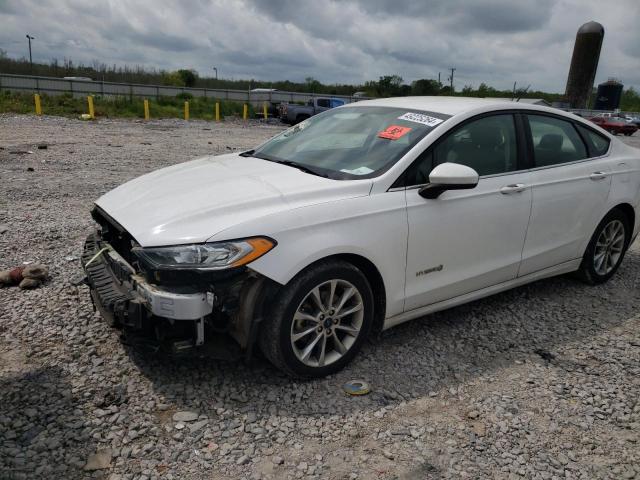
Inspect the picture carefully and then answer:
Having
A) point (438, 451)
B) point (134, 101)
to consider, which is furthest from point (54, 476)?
point (134, 101)

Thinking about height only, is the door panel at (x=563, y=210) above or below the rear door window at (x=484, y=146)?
below

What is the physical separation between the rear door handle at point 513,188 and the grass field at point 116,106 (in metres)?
22.7

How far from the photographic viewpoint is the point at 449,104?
12.9 feet

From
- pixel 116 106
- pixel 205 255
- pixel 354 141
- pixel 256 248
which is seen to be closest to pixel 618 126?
pixel 116 106

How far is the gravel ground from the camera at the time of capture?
2.52 m

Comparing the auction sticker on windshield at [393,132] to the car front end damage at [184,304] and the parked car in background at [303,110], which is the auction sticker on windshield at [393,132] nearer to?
the car front end damage at [184,304]

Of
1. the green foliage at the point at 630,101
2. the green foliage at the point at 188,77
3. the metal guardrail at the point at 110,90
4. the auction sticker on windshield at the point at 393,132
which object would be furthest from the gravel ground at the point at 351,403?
the green foliage at the point at 630,101

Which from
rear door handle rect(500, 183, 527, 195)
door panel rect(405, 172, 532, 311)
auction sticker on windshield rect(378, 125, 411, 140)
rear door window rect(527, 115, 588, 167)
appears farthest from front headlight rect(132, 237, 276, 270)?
rear door window rect(527, 115, 588, 167)

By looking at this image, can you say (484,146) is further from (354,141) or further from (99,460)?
(99,460)

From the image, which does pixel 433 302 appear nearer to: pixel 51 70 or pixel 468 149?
pixel 468 149

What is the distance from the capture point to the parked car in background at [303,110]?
85.7 ft

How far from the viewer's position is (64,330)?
3586 mm

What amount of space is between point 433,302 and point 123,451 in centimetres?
210

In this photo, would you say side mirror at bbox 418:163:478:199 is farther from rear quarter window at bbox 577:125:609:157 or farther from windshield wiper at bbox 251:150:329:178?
rear quarter window at bbox 577:125:609:157
